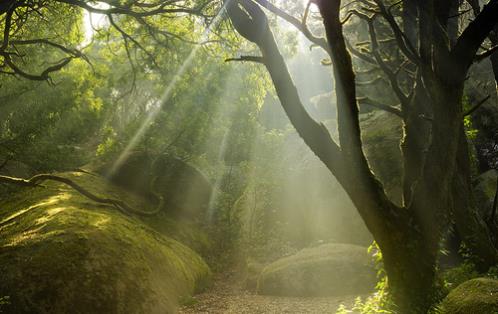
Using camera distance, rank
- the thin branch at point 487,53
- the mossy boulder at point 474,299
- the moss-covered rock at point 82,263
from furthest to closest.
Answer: the moss-covered rock at point 82,263, the thin branch at point 487,53, the mossy boulder at point 474,299

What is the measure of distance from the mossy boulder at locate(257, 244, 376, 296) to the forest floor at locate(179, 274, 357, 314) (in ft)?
1.05

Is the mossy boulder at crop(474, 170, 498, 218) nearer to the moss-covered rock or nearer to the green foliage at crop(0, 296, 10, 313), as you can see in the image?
the moss-covered rock

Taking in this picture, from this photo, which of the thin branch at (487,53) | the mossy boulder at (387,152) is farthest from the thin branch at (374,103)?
the mossy boulder at (387,152)

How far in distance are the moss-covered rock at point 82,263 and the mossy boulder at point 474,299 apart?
4933mm

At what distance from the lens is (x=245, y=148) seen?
1584 cm

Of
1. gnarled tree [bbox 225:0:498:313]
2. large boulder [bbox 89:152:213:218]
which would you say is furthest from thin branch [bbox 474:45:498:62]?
large boulder [bbox 89:152:213:218]

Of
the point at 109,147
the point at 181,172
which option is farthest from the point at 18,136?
the point at 181,172

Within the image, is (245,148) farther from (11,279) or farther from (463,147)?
(11,279)

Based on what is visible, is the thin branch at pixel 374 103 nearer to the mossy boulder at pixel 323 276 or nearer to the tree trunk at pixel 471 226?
the tree trunk at pixel 471 226

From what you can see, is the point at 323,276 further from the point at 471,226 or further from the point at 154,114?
the point at 154,114

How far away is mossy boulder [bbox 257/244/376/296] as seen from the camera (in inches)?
347

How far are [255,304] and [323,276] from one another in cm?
200

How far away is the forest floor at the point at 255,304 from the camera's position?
7.53 m

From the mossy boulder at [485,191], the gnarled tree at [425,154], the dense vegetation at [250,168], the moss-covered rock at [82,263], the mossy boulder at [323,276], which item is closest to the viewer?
the gnarled tree at [425,154]
